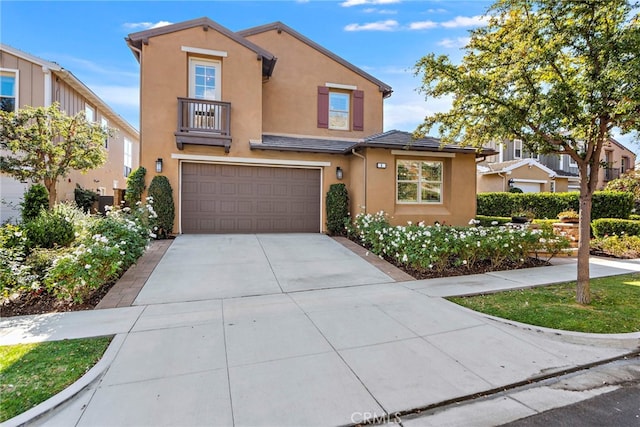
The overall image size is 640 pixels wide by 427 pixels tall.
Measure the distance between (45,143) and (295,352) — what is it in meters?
9.92

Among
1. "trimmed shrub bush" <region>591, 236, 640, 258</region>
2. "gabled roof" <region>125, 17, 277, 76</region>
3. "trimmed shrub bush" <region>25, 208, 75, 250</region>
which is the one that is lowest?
"trimmed shrub bush" <region>591, 236, 640, 258</region>

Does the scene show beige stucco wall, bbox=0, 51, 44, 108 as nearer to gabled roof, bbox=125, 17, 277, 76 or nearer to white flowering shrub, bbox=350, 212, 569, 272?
gabled roof, bbox=125, 17, 277, 76

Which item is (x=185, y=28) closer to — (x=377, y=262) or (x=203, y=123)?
(x=203, y=123)

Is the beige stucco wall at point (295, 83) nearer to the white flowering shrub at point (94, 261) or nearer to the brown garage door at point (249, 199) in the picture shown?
the brown garage door at point (249, 199)

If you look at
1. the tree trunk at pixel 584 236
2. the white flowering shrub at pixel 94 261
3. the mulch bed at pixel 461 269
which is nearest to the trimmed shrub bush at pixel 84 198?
the white flowering shrub at pixel 94 261

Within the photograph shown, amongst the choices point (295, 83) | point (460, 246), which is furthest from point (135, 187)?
point (460, 246)

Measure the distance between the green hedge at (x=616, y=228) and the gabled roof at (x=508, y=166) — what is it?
957 cm

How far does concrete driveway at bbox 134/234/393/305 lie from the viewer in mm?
5707

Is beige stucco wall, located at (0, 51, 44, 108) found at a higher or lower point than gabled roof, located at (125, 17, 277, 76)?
lower

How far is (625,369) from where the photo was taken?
132 inches

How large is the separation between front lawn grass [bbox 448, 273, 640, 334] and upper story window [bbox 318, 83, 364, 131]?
9445mm

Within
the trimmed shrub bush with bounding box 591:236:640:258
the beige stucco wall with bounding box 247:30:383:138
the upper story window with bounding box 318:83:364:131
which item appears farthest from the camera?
the upper story window with bounding box 318:83:364:131

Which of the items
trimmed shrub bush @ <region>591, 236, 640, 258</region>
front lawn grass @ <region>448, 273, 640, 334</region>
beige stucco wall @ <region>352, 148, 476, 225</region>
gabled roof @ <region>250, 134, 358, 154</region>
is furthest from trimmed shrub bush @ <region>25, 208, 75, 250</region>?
trimmed shrub bush @ <region>591, 236, 640, 258</region>

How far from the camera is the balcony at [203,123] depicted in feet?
33.2
